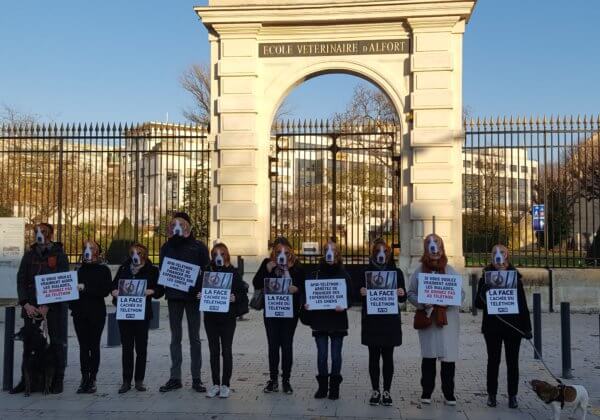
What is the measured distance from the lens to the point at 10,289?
49.3 feet

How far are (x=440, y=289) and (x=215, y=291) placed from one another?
2.49 metres

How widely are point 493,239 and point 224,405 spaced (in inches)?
416

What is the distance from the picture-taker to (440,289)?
684 cm

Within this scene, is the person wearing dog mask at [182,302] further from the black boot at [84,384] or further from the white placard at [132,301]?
the black boot at [84,384]

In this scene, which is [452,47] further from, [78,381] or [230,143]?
[78,381]

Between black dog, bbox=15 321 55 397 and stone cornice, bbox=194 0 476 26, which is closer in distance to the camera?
black dog, bbox=15 321 55 397

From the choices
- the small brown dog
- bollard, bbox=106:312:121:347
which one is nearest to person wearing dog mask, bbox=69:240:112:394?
bollard, bbox=106:312:121:347

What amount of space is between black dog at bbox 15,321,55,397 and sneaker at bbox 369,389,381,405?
3692mm

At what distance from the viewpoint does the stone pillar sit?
14109mm

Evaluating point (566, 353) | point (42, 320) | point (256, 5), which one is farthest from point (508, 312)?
point (256, 5)

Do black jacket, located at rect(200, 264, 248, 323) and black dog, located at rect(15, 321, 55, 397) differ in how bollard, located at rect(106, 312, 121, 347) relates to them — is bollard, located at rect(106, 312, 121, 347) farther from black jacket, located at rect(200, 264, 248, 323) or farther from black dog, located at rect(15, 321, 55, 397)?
black jacket, located at rect(200, 264, 248, 323)

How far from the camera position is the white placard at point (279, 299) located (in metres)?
7.29

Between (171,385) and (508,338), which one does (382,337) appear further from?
(171,385)

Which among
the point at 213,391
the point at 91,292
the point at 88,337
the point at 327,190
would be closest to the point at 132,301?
the point at 91,292
